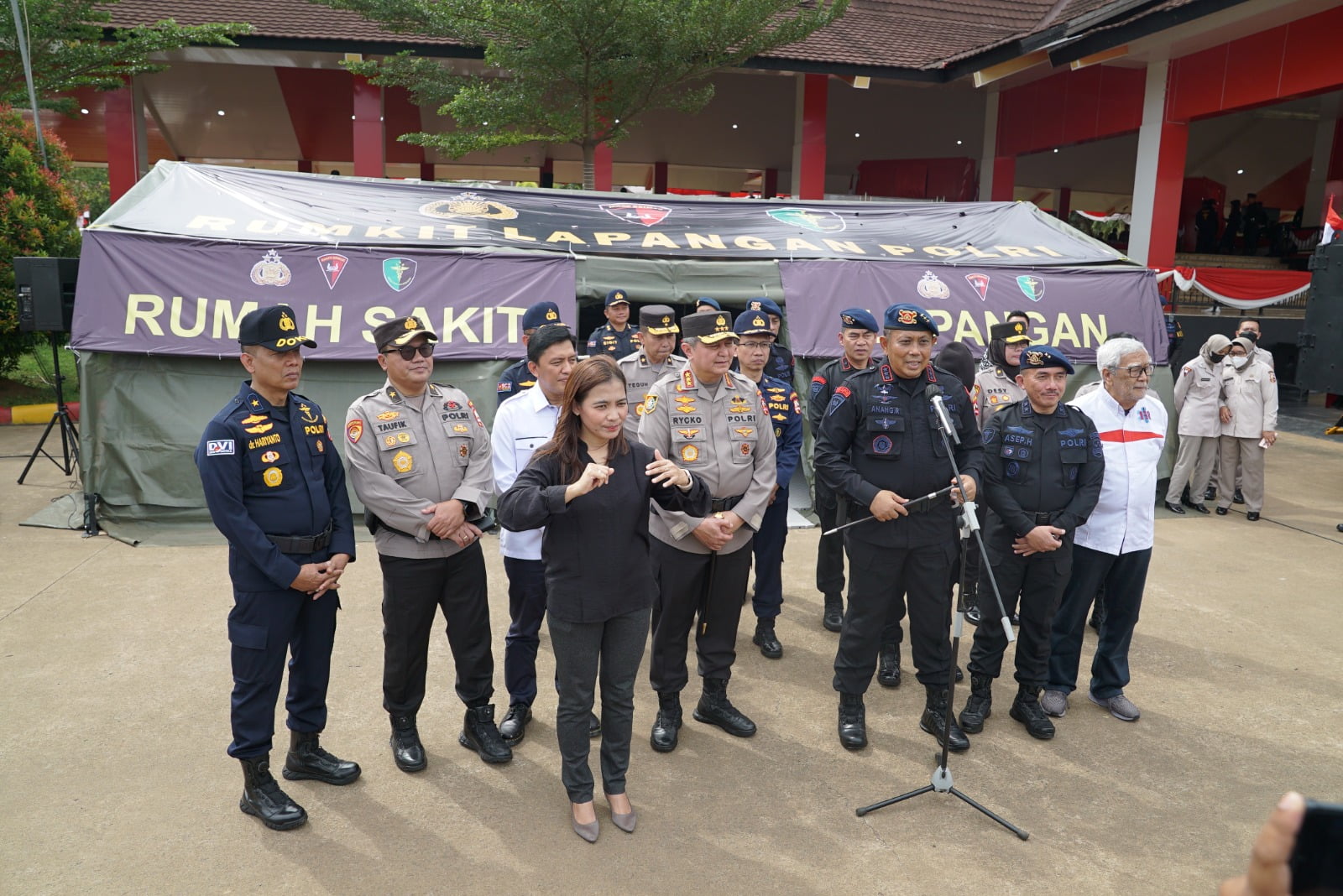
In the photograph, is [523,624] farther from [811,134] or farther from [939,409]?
[811,134]

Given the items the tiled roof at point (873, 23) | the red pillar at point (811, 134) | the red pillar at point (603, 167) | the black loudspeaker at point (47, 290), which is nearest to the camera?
the black loudspeaker at point (47, 290)

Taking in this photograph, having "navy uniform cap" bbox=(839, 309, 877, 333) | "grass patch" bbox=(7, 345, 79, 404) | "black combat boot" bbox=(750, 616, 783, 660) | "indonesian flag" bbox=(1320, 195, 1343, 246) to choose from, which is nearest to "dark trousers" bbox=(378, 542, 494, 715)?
"black combat boot" bbox=(750, 616, 783, 660)

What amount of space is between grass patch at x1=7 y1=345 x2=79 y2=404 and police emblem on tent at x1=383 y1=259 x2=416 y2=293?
22.2ft

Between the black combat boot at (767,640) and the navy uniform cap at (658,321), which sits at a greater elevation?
the navy uniform cap at (658,321)

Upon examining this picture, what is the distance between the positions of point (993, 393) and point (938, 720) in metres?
2.57

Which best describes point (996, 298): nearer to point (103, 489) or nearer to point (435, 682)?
point (435, 682)

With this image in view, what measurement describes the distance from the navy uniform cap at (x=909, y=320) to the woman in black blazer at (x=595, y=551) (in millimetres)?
1258

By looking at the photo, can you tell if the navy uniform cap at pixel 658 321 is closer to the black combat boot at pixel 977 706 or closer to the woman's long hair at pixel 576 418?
the woman's long hair at pixel 576 418

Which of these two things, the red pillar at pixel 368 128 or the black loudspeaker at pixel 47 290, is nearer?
the black loudspeaker at pixel 47 290

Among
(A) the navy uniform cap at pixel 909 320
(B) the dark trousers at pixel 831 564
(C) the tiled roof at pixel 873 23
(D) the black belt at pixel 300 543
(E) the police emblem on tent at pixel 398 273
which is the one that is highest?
(C) the tiled roof at pixel 873 23

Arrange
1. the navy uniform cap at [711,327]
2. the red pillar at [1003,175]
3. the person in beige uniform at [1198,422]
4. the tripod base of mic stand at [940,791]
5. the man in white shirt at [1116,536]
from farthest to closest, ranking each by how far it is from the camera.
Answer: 1. the red pillar at [1003,175]
2. the person in beige uniform at [1198,422]
3. the man in white shirt at [1116,536]
4. the navy uniform cap at [711,327]
5. the tripod base of mic stand at [940,791]

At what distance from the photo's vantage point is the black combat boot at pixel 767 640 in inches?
203

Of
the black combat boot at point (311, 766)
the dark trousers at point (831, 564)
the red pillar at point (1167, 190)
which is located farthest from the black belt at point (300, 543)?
the red pillar at point (1167, 190)

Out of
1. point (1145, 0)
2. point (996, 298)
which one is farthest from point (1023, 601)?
point (1145, 0)
